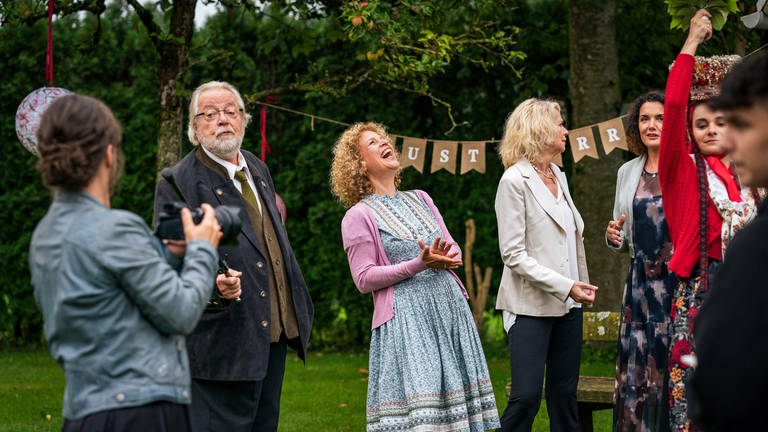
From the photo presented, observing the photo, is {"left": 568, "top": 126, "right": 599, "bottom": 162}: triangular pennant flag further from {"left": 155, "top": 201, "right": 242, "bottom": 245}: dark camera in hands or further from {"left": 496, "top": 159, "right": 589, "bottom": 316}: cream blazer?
{"left": 155, "top": 201, "right": 242, "bottom": 245}: dark camera in hands

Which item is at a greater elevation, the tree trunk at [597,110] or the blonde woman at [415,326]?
the tree trunk at [597,110]

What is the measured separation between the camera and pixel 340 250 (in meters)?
9.48

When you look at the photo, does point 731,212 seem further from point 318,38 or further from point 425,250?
point 318,38

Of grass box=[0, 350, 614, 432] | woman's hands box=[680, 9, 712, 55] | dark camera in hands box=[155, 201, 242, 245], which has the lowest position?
grass box=[0, 350, 614, 432]

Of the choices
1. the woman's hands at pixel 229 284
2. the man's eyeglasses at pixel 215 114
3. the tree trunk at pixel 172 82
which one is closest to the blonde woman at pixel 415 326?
the man's eyeglasses at pixel 215 114

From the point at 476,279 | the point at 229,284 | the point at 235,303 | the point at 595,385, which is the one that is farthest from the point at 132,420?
the point at 476,279

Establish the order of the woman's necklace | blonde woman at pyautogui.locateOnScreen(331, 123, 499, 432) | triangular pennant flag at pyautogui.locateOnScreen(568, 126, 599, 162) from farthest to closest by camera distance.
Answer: triangular pennant flag at pyautogui.locateOnScreen(568, 126, 599, 162) < the woman's necklace < blonde woman at pyautogui.locateOnScreen(331, 123, 499, 432)

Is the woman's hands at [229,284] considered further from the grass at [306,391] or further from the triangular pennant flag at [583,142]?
the triangular pennant flag at [583,142]

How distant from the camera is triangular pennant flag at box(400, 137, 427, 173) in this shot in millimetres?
6801

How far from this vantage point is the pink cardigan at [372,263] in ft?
14.4

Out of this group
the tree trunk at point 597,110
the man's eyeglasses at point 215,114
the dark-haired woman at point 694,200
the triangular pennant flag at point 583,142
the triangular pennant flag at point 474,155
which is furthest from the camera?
the tree trunk at point 597,110

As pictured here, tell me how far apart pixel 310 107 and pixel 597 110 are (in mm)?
2808

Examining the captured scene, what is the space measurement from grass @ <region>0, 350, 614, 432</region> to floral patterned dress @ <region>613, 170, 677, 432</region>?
2.08 metres

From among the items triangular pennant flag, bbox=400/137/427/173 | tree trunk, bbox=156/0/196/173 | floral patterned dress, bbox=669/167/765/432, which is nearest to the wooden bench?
floral patterned dress, bbox=669/167/765/432
